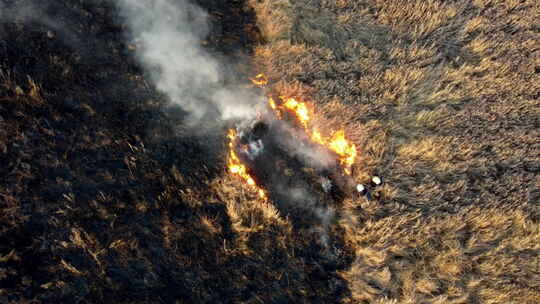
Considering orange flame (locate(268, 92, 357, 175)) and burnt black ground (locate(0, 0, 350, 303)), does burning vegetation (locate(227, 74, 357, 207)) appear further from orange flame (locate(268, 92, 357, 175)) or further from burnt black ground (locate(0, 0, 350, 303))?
burnt black ground (locate(0, 0, 350, 303))

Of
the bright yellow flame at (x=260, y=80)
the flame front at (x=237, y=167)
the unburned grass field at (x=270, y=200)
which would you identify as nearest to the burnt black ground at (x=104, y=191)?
the unburned grass field at (x=270, y=200)

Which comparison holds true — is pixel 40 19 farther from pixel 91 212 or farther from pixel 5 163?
pixel 91 212

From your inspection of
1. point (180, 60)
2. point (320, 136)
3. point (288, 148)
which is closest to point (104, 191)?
point (180, 60)

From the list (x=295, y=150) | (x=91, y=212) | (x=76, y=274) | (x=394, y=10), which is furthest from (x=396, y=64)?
(x=76, y=274)

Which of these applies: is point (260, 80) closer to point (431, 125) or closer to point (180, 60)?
point (180, 60)

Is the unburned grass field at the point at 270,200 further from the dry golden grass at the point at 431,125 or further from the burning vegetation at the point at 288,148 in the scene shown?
the burning vegetation at the point at 288,148

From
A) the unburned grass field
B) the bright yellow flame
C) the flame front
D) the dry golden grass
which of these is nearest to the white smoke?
the unburned grass field
